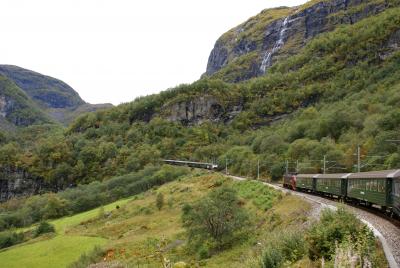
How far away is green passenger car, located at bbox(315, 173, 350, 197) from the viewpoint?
40.5 metres

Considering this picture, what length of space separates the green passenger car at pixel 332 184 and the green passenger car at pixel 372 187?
1.64m

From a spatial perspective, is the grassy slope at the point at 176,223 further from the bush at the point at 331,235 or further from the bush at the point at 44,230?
the bush at the point at 44,230

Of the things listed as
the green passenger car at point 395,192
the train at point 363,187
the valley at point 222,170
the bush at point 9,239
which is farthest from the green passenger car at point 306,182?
the bush at point 9,239

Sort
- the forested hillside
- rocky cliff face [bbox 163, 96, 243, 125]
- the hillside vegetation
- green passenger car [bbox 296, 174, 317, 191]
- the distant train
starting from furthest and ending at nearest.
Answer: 1. rocky cliff face [bbox 163, 96, 243, 125]
2. the distant train
3. the forested hillside
4. green passenger car [bbox 296, 174, 317, 191]
5. the hillside vegetation

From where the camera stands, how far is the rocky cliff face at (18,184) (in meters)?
168

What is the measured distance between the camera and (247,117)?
17962 cm

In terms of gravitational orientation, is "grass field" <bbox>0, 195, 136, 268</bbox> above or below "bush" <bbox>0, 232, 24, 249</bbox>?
above

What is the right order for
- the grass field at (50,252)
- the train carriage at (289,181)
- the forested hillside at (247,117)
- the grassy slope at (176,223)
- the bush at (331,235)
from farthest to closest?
the forested hillside at (247,117) → the train carriage at (289,181) → the grass field at (50,252) → the grassy slope at (176,223) → the bush at (331,235)

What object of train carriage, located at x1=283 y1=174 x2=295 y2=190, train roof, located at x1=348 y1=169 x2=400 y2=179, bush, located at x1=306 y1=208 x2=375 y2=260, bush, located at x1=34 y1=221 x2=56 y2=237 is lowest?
bush, located at x1=34 y1=221 x2=56 y2=237

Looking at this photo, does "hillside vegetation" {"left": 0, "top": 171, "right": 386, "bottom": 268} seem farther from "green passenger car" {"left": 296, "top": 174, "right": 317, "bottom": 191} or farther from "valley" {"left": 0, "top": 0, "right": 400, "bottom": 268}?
"green passenger car" {"left": 296, "top": 174, "right": 317, "bottom": 191}

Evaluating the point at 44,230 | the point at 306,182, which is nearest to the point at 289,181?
the point at 306,182

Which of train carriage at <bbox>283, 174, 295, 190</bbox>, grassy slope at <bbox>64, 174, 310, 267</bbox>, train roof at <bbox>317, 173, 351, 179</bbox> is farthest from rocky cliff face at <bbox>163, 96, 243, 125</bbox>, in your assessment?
train roof at <bbox>317, 173, 351, 179</bbox>

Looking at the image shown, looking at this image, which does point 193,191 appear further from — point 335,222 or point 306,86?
point 306,86

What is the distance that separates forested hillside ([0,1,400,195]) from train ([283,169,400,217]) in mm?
46413
